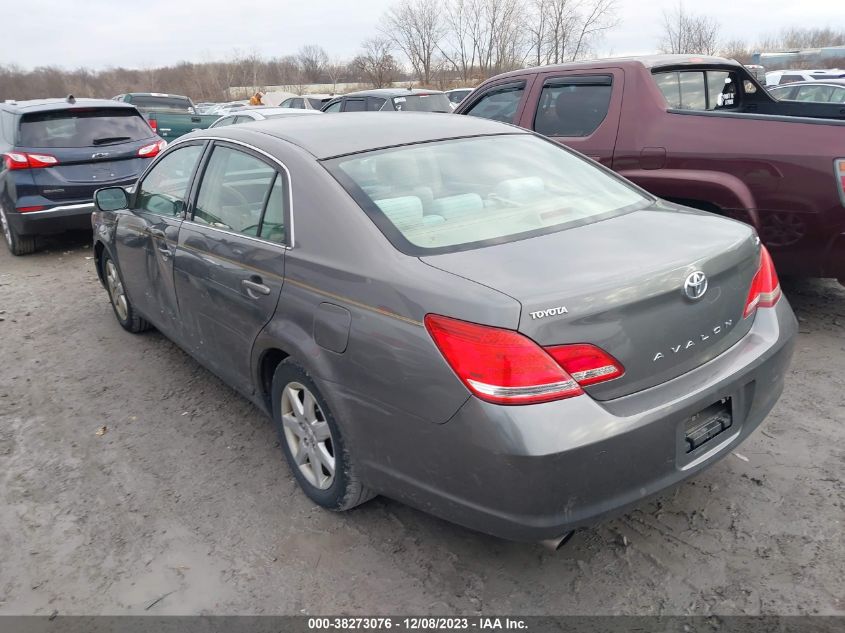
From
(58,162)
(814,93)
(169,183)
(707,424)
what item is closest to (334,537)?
(707,424)

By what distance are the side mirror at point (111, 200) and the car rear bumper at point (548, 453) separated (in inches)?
113

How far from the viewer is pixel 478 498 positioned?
2.17 meters

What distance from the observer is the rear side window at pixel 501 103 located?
5.89m

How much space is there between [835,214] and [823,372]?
94 cm

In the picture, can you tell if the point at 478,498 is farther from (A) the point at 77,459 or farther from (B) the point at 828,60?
(B) the point at 828,60

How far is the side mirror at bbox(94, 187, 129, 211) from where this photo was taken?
4.49 metres

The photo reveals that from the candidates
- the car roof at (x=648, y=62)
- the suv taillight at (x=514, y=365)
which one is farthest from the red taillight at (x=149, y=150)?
the suv taillight at (x=514, y=365)

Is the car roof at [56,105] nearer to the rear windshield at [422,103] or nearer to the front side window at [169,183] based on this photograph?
the front side window at [169,183]

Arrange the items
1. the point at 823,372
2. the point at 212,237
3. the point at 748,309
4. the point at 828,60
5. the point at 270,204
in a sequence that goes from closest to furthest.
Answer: the point at 748,309
the point at 270,204
the point at 212,237
the point at 823,372
the point at 828,60

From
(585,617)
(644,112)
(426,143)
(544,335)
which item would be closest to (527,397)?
(544,335)

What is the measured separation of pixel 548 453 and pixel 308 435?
49.2 inches

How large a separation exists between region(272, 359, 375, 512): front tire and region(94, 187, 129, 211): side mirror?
2277 millimetres

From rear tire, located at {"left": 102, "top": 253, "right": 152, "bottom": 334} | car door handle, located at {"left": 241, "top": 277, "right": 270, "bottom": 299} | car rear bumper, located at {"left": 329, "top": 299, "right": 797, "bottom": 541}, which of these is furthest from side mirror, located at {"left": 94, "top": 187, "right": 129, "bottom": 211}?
car rear bumper, located at {"left": 329, "top": 299, "right": 797, "bottom": 541}

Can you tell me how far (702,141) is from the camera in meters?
4.47
